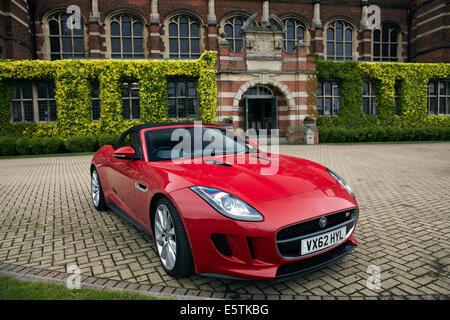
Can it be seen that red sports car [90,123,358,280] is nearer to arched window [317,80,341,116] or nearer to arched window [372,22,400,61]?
arched window [317,80,341,116]

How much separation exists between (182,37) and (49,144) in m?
13.7

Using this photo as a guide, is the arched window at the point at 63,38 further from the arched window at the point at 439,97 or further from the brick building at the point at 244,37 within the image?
the arched window at the point at 439,97

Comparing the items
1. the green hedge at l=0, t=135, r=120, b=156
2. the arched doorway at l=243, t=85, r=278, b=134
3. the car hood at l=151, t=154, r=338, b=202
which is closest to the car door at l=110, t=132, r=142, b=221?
the car hood at l=151, t=154, r=338, b=202

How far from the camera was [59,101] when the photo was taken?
17.2 metres

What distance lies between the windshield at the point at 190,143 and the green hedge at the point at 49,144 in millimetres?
13741

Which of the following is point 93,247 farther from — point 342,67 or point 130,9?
point 130,9

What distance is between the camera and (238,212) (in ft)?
7.98

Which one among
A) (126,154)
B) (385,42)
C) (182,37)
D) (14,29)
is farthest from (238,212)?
(385,42)

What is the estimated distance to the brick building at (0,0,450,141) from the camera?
746 inches

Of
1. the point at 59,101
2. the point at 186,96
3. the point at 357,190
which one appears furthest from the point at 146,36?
the point at 357,190

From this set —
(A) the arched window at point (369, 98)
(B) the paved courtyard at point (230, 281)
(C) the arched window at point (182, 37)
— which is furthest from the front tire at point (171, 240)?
(C) the arched window at point (182, 37)

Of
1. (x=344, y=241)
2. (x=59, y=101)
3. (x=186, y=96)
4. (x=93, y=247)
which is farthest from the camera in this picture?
(x=186, y=96)

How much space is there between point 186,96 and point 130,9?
9.88m

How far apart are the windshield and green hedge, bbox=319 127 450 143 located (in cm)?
1684
